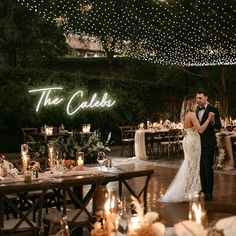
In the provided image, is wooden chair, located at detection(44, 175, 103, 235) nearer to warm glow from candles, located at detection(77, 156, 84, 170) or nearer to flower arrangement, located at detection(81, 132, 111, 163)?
warm glow from candles, located at detection(77, 156, 84, 170)

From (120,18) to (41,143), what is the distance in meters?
6.22

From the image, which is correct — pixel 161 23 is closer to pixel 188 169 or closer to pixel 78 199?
pixel 188 169

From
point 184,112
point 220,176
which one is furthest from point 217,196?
point 220,176

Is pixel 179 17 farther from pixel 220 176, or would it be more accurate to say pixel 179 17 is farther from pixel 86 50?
pixel 86 50

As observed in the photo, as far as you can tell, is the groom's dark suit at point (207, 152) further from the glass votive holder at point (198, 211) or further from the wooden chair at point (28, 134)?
the wooden chair at point (28, 134)

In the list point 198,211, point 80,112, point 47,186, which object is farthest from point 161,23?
point 198,211

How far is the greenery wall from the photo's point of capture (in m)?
16.5

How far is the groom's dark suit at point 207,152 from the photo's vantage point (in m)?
7.82

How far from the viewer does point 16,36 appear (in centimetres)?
1872

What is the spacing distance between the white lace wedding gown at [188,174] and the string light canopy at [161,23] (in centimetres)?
808

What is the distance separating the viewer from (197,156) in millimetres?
7867

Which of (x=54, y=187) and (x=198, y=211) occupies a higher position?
(x=198, y=211)

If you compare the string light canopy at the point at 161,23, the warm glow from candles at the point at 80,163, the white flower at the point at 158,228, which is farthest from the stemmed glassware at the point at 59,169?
the string light canopy at the point at 161,23

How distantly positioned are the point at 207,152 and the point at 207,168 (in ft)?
0.83
